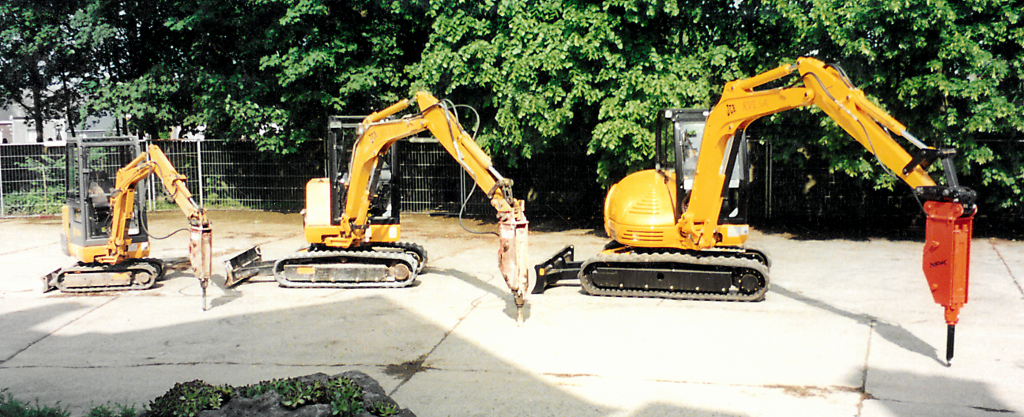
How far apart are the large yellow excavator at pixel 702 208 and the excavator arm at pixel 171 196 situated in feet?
13.8

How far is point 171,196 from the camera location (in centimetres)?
1010

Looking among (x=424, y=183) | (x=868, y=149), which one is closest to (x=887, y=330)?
(x=868, y=149)

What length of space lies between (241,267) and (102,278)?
178cm

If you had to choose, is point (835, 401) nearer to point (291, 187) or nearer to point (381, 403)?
point (381, 403)

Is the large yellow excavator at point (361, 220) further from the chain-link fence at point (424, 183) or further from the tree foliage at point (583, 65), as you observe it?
the chain-link fence at point (424, 183)

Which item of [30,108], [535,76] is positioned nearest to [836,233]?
[535,76]

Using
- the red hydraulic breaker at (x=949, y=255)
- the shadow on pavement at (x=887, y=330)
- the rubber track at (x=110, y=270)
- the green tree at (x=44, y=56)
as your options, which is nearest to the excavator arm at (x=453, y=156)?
the rubber track at (x=110, y=270)

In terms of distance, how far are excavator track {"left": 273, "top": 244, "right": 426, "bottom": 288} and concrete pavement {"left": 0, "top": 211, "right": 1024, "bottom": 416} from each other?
27 centimetres

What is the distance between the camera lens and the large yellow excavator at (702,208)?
7965mm

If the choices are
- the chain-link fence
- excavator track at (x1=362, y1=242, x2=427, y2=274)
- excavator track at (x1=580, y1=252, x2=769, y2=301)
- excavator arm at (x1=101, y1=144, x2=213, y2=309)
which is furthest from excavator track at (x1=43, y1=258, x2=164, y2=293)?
the chain-link fence

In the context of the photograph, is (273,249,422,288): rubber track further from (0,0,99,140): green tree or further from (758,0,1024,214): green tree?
(0,0,99,140): green tree

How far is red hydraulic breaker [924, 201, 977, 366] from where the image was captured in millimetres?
6523

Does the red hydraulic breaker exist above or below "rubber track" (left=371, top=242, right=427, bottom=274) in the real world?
above

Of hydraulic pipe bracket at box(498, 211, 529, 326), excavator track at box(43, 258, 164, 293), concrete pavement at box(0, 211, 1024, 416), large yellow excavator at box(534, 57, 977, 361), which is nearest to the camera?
concrete pavement at box(0, 211, 1024, 416)
